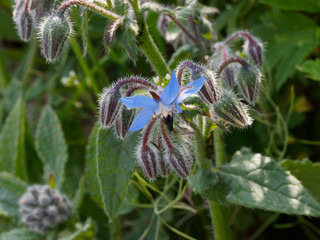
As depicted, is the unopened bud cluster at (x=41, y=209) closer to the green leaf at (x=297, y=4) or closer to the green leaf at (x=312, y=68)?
the green leaf at (x=312, y=68)

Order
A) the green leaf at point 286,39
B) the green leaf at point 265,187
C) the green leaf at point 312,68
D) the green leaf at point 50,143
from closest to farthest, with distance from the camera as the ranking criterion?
the green leaf at point 265,187 < the green leaf at point 312,68 < the green leaf at point 286,39 < the green leaf at point 50,143

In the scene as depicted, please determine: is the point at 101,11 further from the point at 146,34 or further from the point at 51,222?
the point at 51,222

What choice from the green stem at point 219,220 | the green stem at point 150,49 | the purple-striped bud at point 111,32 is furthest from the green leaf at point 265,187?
the purple-striped bud at point 111,32

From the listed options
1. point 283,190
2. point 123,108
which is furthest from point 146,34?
point 283,190

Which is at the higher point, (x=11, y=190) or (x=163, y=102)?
(x=163, y=102)

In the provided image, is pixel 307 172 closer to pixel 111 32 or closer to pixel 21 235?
pixel 111 32

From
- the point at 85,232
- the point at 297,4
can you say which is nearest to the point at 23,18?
the point at 85,232

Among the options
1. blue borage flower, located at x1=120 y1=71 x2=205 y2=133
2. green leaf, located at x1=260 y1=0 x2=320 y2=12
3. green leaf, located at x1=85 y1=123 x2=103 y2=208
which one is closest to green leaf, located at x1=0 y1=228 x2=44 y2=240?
green leaf, located at x1=85 y1=123 x2=103 y2=208
